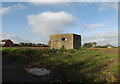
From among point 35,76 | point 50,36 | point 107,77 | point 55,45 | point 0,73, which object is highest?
point 50,36

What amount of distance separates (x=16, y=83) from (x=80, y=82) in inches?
129

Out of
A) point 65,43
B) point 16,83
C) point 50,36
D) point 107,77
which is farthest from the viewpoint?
point 50,36

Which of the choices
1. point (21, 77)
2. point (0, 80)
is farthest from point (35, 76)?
point (0, 80)

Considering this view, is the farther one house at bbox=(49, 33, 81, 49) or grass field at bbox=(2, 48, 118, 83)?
house at bbox=(49, 33, 81, 49)

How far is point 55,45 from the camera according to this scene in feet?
52.3

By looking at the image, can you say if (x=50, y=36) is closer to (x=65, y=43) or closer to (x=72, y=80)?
(x=65, y=43)

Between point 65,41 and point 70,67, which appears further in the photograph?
point 65,41

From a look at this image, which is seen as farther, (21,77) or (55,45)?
(55,45)

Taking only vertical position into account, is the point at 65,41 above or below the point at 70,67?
above

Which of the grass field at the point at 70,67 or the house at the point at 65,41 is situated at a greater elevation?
the house at the point at 65,41

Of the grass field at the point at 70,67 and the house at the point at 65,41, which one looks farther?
the house at the point at 65,41

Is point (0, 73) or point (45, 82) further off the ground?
point (0, 73)

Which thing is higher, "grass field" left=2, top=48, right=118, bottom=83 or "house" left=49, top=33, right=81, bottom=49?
"house" left=49, top=33, right=81, bottom=49

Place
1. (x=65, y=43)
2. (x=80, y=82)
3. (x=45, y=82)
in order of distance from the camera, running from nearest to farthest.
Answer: (x=45, y=82) < (x=80, y=82) < (x=65, y=43)
